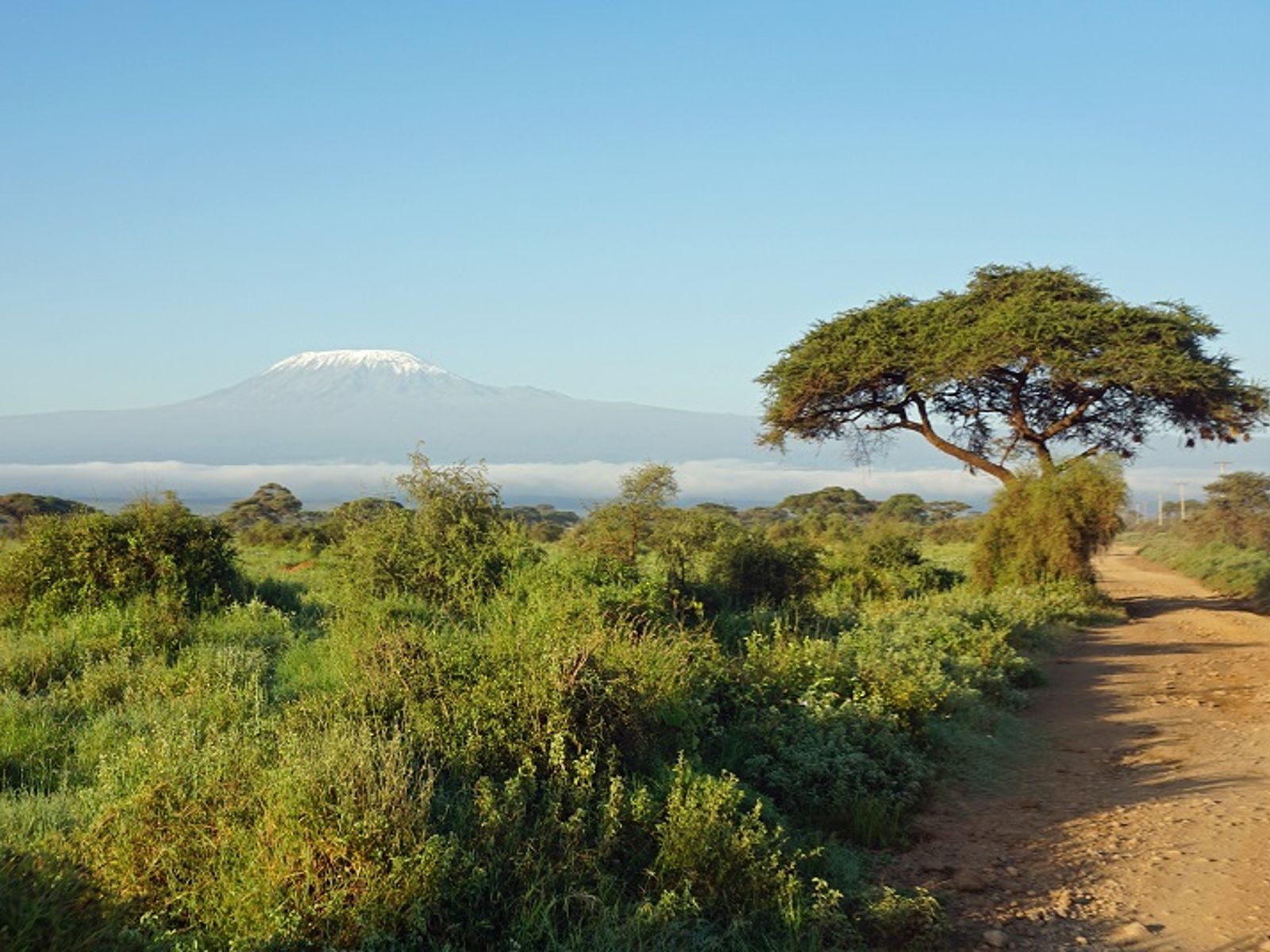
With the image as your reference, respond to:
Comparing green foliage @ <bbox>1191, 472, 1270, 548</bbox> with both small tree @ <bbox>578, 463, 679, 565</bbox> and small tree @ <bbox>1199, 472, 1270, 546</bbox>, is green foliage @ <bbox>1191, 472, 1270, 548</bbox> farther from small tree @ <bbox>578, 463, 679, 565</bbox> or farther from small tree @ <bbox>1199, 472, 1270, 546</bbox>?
small tree @ <bbox>578, 463, 679, 565</bbox>

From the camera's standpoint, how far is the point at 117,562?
14781 mm

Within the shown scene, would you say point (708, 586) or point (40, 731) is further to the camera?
point (708, 586)

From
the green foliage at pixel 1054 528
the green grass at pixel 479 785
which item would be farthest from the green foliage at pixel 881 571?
the green grass at pixel 479 785

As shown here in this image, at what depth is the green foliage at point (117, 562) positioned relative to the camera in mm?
14398

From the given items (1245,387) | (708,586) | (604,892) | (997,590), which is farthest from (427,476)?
(1245,387)

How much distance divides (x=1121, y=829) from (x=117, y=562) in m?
12.5

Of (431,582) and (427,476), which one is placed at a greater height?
(427,476)

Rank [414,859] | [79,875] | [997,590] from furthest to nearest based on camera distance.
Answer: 1. [997,590]
2. [414,859]
3. [79,875]

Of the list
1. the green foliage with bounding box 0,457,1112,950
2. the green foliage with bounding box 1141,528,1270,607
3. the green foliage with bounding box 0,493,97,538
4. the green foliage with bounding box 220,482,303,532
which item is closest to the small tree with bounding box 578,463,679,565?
the green foliage with bounding box 0,457,1112,950

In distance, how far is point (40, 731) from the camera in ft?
26.8

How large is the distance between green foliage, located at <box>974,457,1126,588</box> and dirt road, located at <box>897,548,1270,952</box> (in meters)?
8.45

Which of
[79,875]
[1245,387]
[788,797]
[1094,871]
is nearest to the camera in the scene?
[79,875]

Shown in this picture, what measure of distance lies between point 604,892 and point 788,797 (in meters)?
2.57

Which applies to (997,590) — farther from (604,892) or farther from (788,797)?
(604,892)
